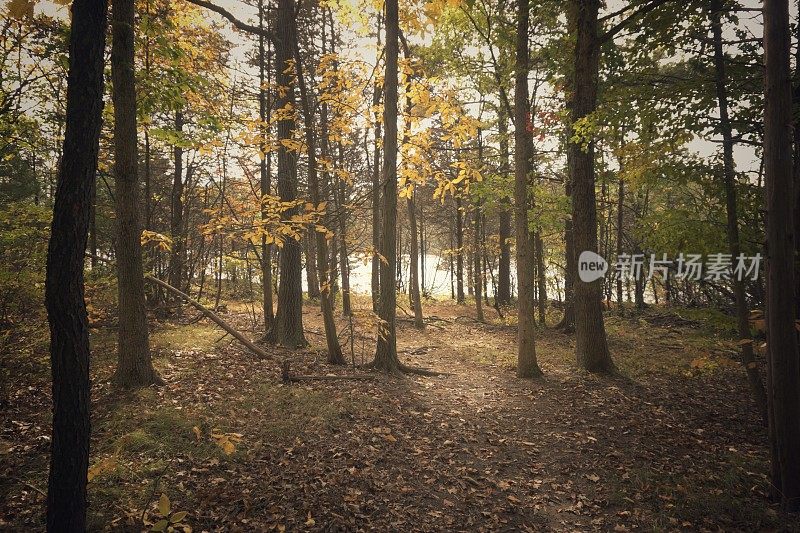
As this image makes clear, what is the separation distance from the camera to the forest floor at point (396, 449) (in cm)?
464

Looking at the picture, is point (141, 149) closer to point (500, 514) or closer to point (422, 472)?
point (422, 472)

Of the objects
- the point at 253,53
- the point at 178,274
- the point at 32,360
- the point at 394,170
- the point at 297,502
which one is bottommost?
the point at 297,502

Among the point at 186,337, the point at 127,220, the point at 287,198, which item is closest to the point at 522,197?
the point at 287,198

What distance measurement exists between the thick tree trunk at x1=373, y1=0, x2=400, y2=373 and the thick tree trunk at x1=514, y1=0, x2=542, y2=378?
3069 mm

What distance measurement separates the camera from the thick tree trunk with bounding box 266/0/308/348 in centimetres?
1027

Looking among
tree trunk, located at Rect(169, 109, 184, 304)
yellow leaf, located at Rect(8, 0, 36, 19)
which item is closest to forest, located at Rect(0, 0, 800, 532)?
yellow leaf, located at Rect(8, 0, 36, 19)

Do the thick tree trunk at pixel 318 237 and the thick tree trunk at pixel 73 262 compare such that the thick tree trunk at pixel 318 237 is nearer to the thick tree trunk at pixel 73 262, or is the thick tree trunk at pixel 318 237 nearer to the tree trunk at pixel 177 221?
the thick tree trunk at pixel 73 262

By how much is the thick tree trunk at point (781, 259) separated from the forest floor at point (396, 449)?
0.75 m

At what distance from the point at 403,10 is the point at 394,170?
4.25m

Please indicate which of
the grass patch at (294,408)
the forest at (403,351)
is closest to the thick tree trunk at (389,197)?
the forest at (403,351)

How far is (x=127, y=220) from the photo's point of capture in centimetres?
722

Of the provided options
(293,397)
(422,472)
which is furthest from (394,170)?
(422,472)

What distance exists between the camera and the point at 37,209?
30.4ft

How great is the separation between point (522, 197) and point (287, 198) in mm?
6100
